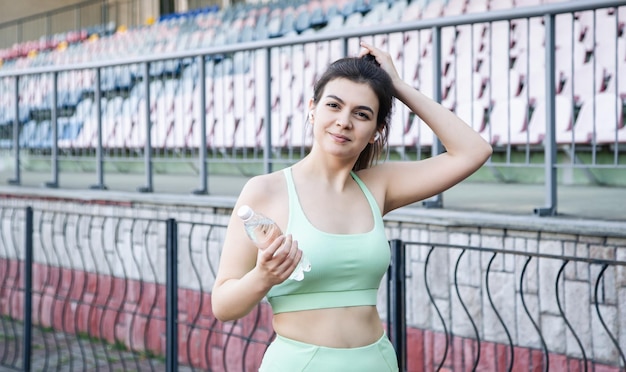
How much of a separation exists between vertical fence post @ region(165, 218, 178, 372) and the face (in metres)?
3.00

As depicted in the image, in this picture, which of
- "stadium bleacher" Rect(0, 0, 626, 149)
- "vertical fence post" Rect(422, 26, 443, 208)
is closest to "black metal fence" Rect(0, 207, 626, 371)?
"vertical fence post" Rect(422, 26, 443, 208)

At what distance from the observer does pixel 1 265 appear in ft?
27.0

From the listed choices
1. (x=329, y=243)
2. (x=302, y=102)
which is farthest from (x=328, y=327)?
(x=302, y=102)

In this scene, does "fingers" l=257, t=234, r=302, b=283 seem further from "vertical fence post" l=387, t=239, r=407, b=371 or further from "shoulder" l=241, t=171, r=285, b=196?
"vertical fence post" l=387, t=239, r=407, b=371

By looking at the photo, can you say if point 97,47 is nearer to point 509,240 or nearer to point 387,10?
point 387,10

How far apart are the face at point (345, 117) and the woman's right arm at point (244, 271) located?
184mm

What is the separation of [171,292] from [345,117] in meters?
3.20

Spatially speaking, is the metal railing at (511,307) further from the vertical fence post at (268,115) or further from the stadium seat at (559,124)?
the vertical fence post at (268,115)

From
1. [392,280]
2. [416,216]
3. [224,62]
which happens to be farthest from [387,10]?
[392,280]

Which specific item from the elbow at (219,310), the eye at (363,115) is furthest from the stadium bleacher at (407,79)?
the elbow at (219,310)

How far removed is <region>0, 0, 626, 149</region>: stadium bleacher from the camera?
17.1 feet

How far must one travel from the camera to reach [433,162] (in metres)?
2.16

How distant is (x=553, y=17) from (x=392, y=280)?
164cm

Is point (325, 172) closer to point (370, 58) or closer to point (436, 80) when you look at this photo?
point (370, 58)
